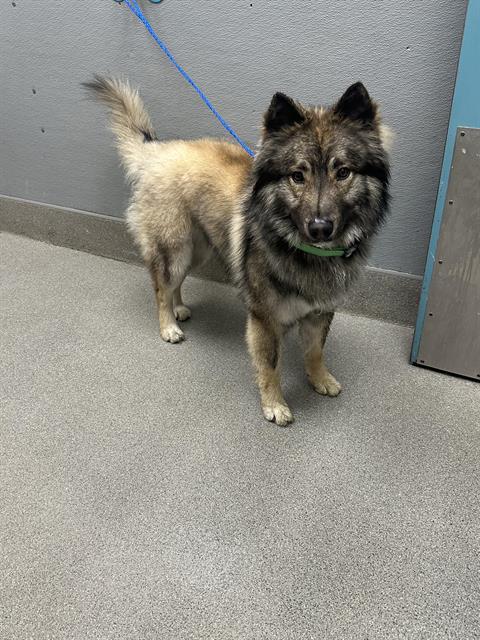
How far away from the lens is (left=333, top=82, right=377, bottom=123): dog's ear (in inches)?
48.5

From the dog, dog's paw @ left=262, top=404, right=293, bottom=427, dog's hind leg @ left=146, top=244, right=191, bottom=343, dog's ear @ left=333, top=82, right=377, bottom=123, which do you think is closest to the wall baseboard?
dog's hind leg @ left=146, top=244, right=191, bottom=343

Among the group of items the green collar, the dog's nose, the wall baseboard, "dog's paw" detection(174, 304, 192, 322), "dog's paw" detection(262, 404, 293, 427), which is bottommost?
"dog's paw" detection(174, 304, 192, 322)

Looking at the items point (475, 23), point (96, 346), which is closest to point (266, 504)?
point (96, 346)

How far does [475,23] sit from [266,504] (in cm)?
154

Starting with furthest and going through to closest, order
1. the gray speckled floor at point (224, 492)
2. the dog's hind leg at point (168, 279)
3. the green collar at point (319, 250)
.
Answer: the dog's hind leg at point (168, 279), the green collar at point (319, 250), the gray speckled floor at point (224, 492)

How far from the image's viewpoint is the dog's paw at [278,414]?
159 cm

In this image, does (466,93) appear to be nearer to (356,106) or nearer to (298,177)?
(356,106)

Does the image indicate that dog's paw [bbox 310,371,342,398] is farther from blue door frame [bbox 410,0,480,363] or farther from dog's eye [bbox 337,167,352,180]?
dog's eye [bbox 337,167,352,180]

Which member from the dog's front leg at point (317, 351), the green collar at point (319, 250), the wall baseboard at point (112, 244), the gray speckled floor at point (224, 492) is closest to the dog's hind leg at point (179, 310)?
the gray speckled floor at point (224, 492)

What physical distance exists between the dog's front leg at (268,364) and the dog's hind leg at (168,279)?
495mm

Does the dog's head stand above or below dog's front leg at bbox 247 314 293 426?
above

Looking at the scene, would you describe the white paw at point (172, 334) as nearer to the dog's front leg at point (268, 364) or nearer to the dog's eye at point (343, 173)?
the dog's front leg at point (268, 364)

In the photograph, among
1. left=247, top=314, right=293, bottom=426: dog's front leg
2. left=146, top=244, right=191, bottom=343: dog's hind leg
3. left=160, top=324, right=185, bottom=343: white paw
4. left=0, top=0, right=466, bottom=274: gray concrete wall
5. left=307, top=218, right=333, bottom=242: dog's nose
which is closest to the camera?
left=307, top=218, right=333, bottom=242: dog's nose

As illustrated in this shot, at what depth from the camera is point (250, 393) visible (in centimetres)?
174
